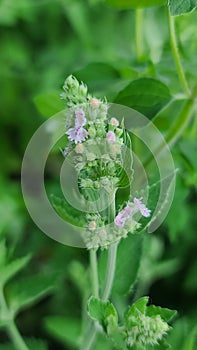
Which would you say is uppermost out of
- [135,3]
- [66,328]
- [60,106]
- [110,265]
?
[135,3]

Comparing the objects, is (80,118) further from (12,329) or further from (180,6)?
(12,329)

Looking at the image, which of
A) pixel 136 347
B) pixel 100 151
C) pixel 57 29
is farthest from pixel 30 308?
pixel 100 151

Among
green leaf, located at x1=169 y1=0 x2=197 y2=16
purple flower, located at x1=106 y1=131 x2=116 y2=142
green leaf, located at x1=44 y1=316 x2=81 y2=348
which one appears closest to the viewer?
purple flower, located at x1=106 y1=131 x2=116 y2=142

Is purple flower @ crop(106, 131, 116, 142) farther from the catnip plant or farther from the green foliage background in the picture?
the green foliage background

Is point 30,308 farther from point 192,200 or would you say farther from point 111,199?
point 111,199

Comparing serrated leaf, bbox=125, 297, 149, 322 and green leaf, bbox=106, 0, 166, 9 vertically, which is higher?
green leaf, bbox=106, 0, 166, 9

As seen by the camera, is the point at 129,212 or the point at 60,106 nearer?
the point at 129,212

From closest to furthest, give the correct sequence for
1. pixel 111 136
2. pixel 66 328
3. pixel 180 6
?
pixel 111 136 → pixel 180 6 → pixel 66 328

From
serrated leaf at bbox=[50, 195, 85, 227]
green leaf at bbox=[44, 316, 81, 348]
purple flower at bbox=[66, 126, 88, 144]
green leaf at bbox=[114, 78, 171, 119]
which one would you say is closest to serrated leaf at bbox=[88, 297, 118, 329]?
serrated leaf at bbox=[50, 195, 85, 227]

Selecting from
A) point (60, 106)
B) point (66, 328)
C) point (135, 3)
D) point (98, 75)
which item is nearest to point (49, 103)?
point (60, 106)
